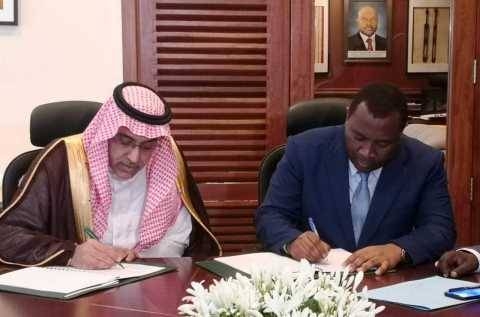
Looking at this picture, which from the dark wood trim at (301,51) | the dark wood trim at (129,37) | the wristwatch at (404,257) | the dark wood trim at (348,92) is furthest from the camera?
the dark wood trim at (348,92)

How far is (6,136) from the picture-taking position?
129 inches

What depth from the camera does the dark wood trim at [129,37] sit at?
3289mm

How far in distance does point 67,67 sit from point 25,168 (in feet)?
2.81

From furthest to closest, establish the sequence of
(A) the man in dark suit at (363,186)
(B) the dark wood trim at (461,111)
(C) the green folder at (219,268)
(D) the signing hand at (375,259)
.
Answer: (B) the dark wood trim at (461,111), (A) the man in dark suit at (363,186), (D) the signing hand at (375,259), (C) the green folder at (219,268)

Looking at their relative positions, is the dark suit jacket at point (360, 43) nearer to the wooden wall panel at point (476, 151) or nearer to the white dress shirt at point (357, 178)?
the wooden wall panel at point (476, 151)

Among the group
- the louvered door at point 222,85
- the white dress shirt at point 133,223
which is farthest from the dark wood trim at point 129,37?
the white dress shirt at point 133,223

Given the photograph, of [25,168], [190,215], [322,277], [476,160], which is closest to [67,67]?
[25,168]

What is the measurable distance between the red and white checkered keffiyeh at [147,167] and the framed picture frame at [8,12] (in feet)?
3.09

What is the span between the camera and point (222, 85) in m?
3.45

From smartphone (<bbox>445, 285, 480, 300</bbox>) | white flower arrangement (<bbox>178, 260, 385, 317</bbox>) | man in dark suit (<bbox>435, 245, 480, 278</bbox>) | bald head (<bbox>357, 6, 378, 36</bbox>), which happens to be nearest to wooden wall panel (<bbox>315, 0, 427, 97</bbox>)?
bald head (<bbox>357, 6, 378, 36</bbox>)

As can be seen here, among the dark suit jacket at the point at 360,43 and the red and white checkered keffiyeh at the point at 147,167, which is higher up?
the dark suit jacket at the point at 360,43

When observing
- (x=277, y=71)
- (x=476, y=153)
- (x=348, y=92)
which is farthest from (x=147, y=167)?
(x=348, y=92)

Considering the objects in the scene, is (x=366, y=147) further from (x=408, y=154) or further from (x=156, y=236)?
(x=156, y=236)

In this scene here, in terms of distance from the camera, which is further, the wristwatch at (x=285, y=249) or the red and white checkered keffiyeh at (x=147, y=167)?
the red and white checkered keffiyeh at (x=147, y=167)
